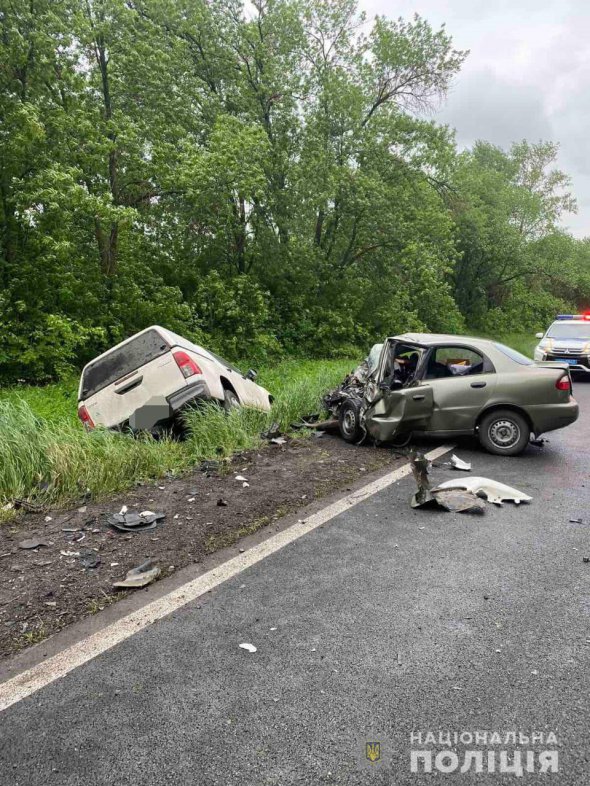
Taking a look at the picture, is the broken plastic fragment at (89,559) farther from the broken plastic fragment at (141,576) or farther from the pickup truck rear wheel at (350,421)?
the pickup truck rear wheel at (350,421)

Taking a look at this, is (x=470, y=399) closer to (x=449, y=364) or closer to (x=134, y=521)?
(x=449, y=364)

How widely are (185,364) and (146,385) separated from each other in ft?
1.80

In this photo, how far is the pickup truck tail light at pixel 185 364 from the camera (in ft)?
21.9

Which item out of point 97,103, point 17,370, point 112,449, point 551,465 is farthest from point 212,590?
point 97,103

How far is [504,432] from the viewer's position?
22.5 ft

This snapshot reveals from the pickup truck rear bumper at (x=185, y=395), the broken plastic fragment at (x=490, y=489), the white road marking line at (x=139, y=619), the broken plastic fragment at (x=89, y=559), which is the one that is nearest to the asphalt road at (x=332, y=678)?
the white road marking line at (x=139, y=619)

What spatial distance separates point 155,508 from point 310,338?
591 inches

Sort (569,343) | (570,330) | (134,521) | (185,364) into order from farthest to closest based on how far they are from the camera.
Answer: (570,330)
(569,343)
(185,364)
(134,521)

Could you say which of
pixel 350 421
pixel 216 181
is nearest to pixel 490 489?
pixel 350 421

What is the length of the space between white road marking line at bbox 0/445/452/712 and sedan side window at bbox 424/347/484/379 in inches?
119

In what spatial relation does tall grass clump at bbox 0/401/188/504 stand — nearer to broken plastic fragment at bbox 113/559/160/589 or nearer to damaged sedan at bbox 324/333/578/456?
broken plastic fragment at bbox 113/559/160/589

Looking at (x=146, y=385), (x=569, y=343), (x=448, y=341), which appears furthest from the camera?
(x=569, y=343)

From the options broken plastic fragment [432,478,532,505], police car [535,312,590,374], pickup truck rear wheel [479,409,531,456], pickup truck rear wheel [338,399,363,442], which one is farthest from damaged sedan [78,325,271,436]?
police car [535,312,590,374]

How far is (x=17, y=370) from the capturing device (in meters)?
11.7
